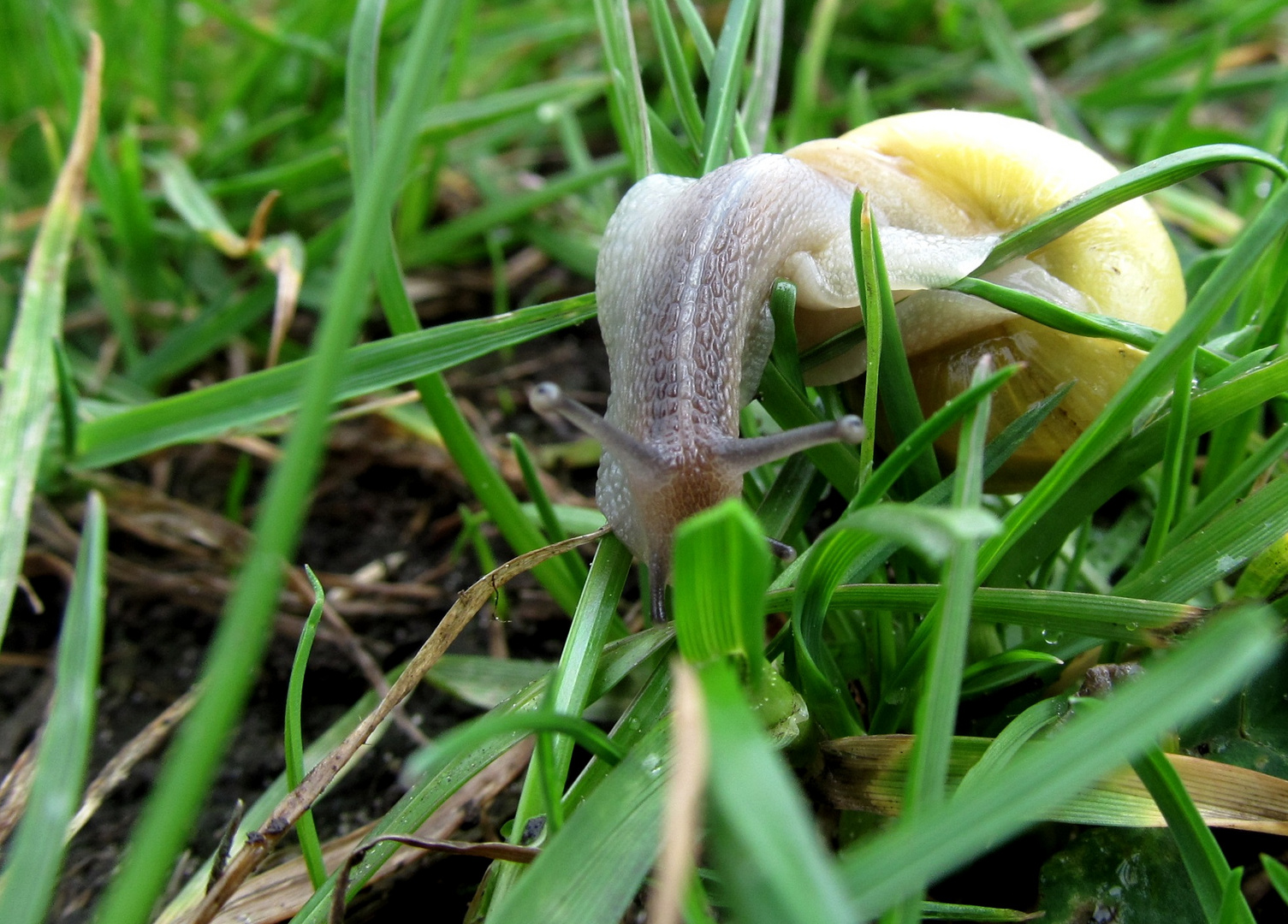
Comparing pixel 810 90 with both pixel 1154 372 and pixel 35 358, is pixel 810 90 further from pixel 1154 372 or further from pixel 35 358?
pixel 35 358

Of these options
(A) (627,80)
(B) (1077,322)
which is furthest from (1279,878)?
(A) (627,80)

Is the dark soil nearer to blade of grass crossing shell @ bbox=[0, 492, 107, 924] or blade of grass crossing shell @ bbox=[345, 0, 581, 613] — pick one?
blade of grass crossing shell @ bbox=[345, 0, 581, 613]

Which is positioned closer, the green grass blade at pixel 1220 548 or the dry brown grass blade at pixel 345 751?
the dry brown grass blade at pixel 345 751

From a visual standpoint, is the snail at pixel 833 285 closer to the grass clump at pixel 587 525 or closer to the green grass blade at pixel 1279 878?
the grass clump at pixel 587 525

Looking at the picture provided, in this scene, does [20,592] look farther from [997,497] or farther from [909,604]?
[997,497]

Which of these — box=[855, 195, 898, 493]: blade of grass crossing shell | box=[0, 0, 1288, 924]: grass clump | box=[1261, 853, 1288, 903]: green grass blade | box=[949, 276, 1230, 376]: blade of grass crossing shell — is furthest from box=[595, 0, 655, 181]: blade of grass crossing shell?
box=[1261, 853, 1288, 903]: green grass blade

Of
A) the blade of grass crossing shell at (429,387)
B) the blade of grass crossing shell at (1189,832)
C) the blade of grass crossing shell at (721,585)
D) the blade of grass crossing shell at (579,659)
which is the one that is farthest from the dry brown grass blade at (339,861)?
the blade of grass crossing shell at (1189,832)
